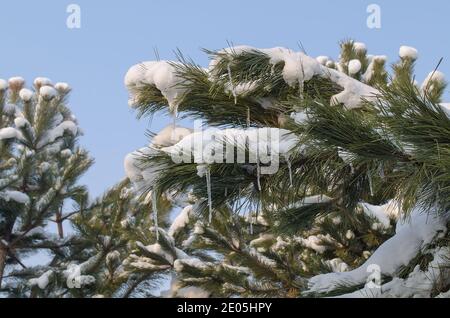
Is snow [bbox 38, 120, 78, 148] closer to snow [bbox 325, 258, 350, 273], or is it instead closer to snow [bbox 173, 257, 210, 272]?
snow [bbox 173, 257, 210, 272]

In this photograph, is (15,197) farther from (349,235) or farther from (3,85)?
(349,235)

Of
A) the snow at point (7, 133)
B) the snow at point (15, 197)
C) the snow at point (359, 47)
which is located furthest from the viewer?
the snow at point (7, 133)

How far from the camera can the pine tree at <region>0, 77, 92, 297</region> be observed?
12242mm

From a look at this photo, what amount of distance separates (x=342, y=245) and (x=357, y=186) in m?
4.14

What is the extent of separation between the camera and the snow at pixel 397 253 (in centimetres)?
359

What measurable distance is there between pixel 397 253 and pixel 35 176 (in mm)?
9963

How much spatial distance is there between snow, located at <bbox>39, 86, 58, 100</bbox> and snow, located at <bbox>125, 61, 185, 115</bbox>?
9.41 m

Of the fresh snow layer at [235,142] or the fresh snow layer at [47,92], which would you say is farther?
the fresh snow layer at [47,92]

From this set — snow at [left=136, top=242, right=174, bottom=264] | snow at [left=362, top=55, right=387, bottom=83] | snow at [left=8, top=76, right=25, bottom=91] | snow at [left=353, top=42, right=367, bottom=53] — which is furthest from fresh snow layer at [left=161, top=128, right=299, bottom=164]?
snow at [left=8, top=76, right=25, bottom=91]

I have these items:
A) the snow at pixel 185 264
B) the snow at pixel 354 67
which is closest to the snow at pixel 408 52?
the snow at pixel 354 67

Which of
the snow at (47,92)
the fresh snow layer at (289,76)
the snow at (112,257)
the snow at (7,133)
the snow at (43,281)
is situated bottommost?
the snow at (43,281)

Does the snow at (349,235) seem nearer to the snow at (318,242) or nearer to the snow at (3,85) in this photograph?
the snow at (318,242)

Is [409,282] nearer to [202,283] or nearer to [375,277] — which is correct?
[375,277]
